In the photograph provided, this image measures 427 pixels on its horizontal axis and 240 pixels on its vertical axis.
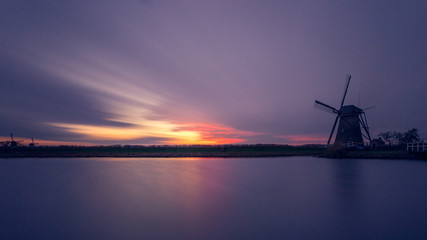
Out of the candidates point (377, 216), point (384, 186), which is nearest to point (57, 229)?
point (377, 216)

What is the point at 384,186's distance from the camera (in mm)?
14445

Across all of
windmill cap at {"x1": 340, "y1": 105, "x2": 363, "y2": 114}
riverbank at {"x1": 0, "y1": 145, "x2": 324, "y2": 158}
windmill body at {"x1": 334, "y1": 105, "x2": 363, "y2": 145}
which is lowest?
riverbank at {"x1": 0, "y1": 145, "x2": 324, "y2": 158}

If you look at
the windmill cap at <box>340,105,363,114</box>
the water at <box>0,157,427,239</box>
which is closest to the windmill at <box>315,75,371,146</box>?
the windmill cap at <box>340,105,363,114</box>

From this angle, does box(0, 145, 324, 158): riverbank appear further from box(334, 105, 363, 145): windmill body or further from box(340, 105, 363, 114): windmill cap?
box(340, 105, 363, 114): windmill cap

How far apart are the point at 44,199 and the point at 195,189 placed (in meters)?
9.37

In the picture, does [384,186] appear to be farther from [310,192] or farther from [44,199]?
[44,199]

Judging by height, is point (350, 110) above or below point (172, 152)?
above

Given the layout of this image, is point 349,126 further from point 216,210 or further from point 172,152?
point 172,152

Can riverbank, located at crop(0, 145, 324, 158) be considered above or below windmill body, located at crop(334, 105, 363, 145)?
below

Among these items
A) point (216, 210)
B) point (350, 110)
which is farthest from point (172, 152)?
point (216, 210)

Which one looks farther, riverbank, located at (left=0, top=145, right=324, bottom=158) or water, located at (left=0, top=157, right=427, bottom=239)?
riverbank, located at (left=0, top=145, right=324, bottom=158)

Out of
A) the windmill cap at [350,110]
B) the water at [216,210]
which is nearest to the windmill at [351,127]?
the windmill cap at [350,110]

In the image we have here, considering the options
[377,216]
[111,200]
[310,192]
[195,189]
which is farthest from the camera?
[195,189]

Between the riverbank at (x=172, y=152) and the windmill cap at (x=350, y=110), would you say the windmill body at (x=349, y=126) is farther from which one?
the riverbank at (x=172, y=152)
